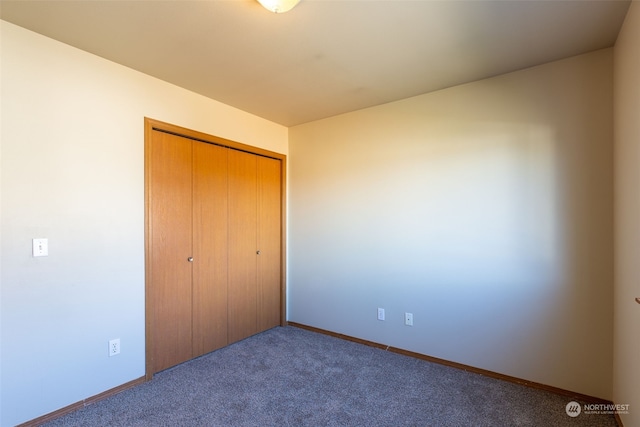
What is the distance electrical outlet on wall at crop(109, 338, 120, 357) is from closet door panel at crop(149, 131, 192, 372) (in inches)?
9.9

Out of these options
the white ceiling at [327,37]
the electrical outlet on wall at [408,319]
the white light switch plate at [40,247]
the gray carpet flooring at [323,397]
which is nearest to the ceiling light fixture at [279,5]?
the white ceiling at [327,37]

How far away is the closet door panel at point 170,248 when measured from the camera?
2529 millimetres

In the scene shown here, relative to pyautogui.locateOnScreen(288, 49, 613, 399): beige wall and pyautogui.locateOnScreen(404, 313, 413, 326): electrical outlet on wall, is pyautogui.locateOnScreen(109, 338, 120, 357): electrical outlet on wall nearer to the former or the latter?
pyautogui.locateOnScreen(288, 49, 613, 399): beige wall

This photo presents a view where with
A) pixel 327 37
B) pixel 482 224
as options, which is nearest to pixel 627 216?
pixel 482 224

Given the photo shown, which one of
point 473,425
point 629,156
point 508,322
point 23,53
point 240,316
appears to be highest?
point 23,53

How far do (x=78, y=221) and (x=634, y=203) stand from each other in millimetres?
3389

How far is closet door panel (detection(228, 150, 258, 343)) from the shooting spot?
3180 millimetres

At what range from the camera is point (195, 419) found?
6.44ft

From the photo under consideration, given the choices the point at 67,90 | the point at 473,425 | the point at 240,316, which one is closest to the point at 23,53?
the point at 67,90

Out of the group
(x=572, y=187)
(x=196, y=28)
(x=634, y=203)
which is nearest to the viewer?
(x=634, y=203)

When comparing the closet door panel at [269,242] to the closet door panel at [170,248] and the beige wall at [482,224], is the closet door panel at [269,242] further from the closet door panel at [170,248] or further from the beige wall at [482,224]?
the closet door panel at [170,248]

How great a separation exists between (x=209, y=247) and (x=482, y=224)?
2469mm

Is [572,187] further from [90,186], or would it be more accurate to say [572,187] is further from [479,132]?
[90,186]

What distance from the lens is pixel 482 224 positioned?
2.55 m
